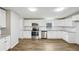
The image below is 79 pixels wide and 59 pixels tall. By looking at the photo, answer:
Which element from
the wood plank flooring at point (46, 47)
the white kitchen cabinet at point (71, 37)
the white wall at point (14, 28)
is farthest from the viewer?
the white kitchen cabinet at point (71, 37)

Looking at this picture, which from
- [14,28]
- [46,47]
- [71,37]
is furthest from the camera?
[71,37]

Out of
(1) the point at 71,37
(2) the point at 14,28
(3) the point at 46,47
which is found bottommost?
(3) the point at 46,47

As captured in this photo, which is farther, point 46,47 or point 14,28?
point 14,28

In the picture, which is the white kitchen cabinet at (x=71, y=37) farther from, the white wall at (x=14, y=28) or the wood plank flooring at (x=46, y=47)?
the white wall at (x=14, y=28)

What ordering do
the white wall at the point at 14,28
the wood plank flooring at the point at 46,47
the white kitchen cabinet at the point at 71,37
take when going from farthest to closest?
the white kitchen cabinet at the point at 71,37 → the white wall at the point at 14,28 → the wood plank flooring at the point at 46,47

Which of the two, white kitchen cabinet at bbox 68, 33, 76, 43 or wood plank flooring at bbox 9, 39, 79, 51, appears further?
white kitchen cabinet at bbox 68, 33, 76, 43

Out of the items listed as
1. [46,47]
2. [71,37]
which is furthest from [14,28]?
[71,37]

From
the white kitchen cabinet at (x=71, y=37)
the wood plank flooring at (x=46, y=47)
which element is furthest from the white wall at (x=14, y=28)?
the white kitchen cabinet at (x=71, y=37)

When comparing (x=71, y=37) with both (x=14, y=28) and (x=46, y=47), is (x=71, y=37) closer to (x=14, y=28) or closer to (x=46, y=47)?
(x=46, y=47)

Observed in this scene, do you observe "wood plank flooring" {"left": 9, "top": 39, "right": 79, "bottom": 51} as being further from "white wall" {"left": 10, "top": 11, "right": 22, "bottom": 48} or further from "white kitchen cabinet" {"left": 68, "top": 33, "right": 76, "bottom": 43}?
"white kitchen cabinet" {"left": 68, "top": 33, "right": 76, "bottom": 43}

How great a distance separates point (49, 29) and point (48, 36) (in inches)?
22.5

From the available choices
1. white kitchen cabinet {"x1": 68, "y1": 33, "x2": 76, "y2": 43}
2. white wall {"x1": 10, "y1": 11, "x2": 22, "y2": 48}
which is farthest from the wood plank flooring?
white kitchen cabinet {"x1": 68, "y1": 33, "x2": 76, "y2": 43}
